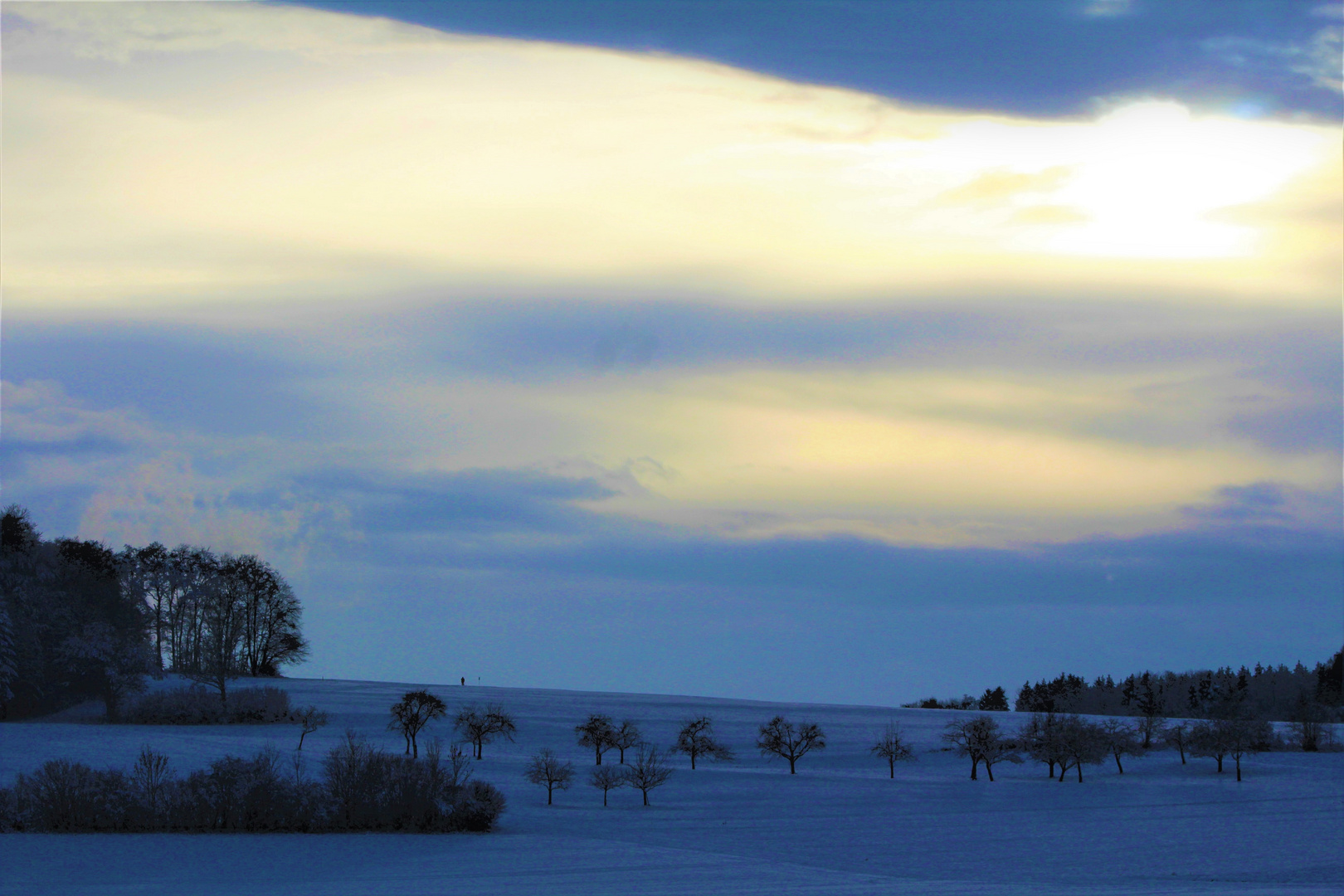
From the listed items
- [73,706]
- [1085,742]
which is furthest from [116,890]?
[1085,742]

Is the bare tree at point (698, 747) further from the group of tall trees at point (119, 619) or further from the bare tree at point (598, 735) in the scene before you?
the group of tall trees at point (119, 619)

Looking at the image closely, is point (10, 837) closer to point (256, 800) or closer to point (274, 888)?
point (256, 800)

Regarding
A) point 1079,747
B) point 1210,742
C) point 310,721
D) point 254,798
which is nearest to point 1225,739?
point 1210,742

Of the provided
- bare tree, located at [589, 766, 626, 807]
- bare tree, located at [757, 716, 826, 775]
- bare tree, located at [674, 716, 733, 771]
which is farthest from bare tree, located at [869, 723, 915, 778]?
bare tree, located at [589, 766, 626, 807]

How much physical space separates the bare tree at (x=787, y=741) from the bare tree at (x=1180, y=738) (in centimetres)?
2255

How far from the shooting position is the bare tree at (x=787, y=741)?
77.4m

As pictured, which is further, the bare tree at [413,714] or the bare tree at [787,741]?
the bare tree at [787,741]

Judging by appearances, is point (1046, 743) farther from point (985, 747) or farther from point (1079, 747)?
point (985, 747)

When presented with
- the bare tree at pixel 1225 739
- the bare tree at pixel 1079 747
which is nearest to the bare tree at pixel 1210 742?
the bare tree at pixel 1225 739

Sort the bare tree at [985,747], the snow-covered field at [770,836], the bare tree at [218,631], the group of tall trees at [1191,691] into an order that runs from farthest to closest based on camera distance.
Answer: the group of tall trees at [1191,691] < the bare tree at [218,631] < the bare tree at [985,747] < the snow-covered field at [770,836]

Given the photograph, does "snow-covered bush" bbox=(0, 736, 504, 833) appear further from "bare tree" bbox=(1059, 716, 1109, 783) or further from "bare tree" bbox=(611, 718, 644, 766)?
"bare tree" bbox=(1059, 716, 1109, 783)

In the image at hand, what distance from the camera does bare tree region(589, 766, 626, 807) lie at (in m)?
63.8

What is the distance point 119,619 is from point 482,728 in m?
28.3

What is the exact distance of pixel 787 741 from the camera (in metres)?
78.4
